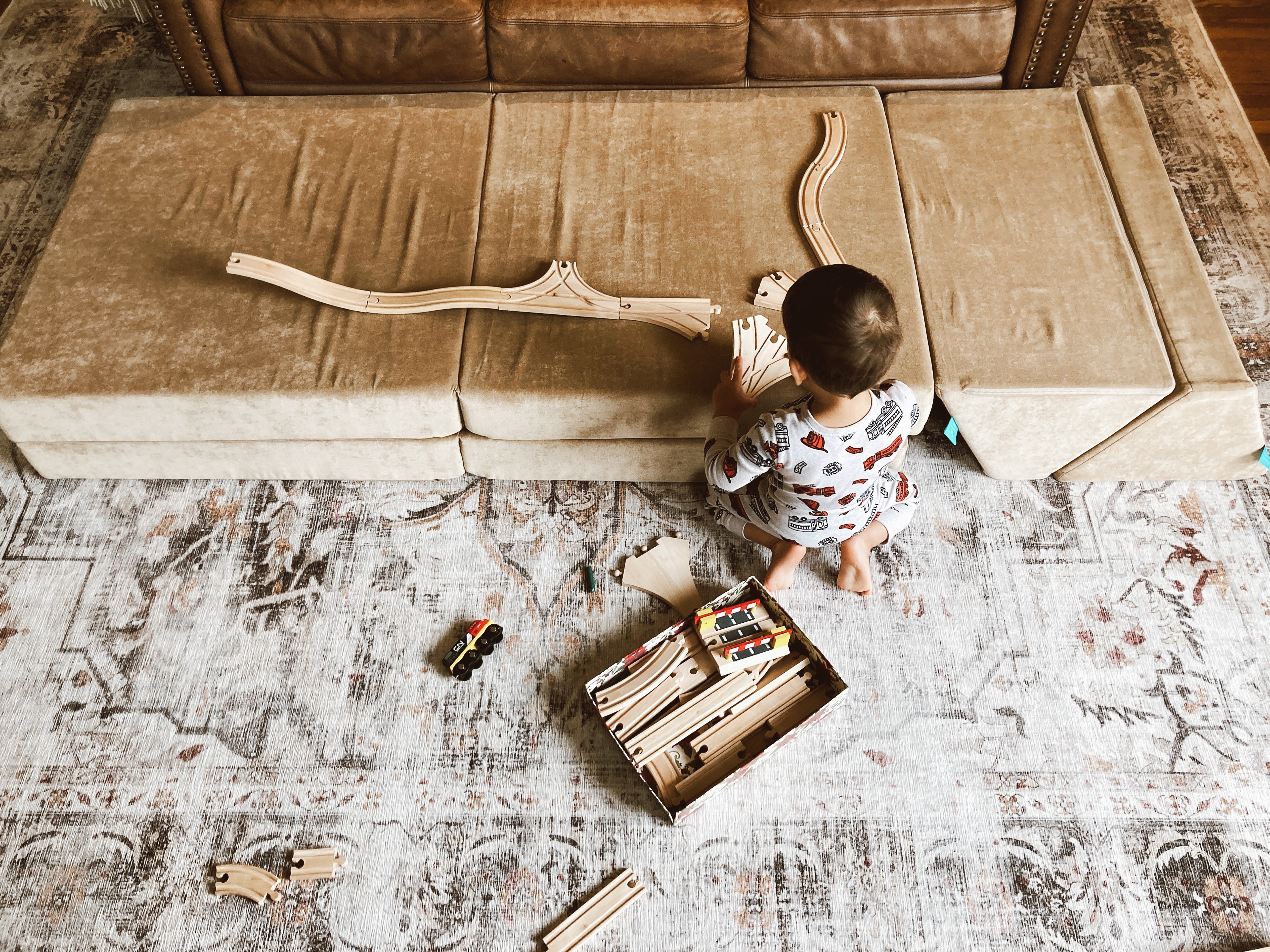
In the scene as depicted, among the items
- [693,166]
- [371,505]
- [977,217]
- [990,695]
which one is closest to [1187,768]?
[990,695]

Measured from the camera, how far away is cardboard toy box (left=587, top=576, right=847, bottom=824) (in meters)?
1.52

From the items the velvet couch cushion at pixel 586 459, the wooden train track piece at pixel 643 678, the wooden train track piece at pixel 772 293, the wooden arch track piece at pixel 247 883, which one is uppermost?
the wooden train track piece at pixel 772 293

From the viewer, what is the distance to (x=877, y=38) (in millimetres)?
2070

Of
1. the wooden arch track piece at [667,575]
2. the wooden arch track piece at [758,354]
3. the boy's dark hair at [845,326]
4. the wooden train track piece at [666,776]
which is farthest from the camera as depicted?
the wooden arch track piece at [667,575]

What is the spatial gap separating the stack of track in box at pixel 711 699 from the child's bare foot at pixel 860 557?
0.71ft

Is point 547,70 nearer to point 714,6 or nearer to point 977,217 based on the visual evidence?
Result: point 714,6

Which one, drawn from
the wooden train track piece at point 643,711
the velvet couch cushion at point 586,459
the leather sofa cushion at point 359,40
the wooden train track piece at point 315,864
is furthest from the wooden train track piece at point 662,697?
the leather sofa cushion at point 359,40

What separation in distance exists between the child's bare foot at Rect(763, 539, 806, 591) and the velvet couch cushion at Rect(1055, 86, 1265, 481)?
2.20 feet

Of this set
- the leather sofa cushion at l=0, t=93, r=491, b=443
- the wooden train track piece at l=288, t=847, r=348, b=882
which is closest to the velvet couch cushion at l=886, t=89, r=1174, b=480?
the leather sofa cushion at l=0, t=93, r=491, b=443

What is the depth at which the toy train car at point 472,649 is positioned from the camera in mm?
1657

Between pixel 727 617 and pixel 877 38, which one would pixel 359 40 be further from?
pixel 727 617

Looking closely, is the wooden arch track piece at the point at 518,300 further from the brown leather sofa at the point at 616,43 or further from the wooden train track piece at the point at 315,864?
the wooden train track piece at the point at 315,864

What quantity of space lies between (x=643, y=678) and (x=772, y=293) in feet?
2.72

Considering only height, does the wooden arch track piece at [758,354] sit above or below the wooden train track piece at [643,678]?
above
